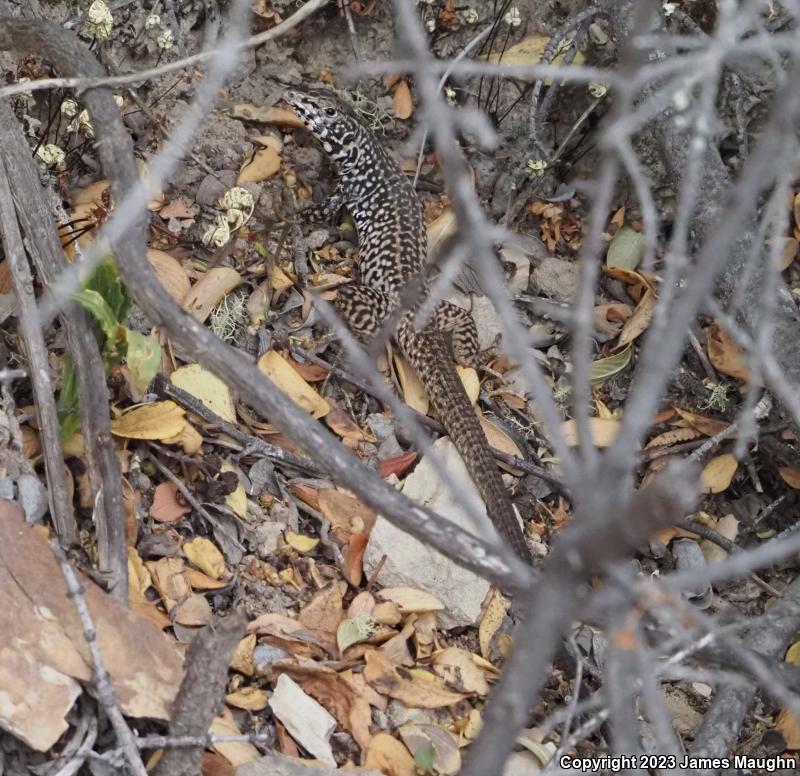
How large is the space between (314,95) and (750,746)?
3.55 meters

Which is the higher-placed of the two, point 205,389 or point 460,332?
point 460,332

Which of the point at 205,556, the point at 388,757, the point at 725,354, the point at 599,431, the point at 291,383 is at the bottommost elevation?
the point at 388,757

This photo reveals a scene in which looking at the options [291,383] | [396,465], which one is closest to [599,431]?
[396,465]

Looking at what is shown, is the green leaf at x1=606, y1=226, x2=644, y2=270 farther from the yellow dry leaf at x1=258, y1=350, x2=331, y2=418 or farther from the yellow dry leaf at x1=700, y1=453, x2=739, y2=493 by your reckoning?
the yellow dry leaf at x1=258, y1=350, x2=331, y2=418

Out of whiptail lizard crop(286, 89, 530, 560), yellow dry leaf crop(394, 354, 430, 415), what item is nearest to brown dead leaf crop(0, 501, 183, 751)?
whiptail lizard crop(286, 89, 530, 560)

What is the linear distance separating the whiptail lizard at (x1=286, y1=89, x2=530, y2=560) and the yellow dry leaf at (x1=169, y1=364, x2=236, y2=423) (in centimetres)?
94

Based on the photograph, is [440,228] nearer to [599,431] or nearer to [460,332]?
[460,332]

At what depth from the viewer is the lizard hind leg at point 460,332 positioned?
15.3 ft

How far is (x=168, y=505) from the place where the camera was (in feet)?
11.6

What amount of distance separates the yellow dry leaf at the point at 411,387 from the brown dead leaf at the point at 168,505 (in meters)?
1.25

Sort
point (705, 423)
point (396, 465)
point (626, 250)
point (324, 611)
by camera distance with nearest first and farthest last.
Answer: point (324, 611) → point (396, 465) → point (705, 423) → point (626, 250)

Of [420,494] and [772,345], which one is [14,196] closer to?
[420,494]

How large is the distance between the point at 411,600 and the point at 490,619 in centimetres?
32

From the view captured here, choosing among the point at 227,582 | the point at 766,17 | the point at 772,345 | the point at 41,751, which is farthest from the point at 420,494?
the point at 766,17
